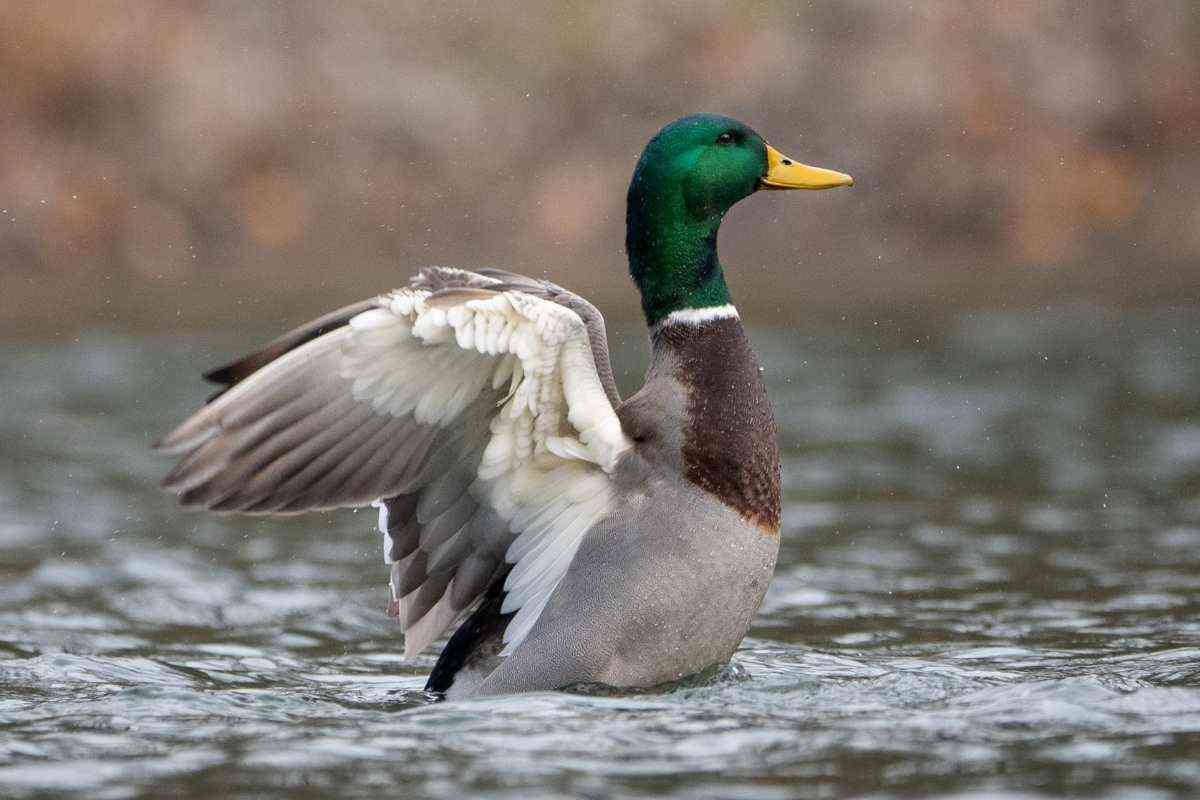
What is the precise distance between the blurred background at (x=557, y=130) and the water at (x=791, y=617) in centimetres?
570

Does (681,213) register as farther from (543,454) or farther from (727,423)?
(543,454)

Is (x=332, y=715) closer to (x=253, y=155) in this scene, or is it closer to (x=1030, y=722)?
(x=1030, y=722)

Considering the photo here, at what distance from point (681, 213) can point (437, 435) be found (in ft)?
3.27

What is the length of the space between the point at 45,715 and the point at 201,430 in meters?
0.93

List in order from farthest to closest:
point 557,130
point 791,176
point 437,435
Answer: point 557,130 → point 791,176 → point 437,435

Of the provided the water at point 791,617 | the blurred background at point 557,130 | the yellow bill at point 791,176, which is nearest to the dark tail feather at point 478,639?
the water at point 791,617

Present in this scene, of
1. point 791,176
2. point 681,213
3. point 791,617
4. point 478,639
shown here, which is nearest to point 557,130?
point 791,617

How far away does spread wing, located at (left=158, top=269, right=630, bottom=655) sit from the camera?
15.8 feet

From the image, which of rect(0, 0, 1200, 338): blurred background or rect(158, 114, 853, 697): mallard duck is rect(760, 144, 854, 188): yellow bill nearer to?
rect(158, 114, 853, 697): mallard duck

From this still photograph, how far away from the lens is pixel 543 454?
17.0 ft

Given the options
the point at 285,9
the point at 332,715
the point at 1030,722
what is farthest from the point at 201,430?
the point at 285,9

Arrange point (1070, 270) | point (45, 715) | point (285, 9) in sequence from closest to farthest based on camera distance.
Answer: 1. point (45, 715)
2. point (1070, 270)
3. point (285, 9)

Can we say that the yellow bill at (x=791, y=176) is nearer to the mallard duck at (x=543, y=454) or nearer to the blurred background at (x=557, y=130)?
the mallard duck at (x=543, y=454)

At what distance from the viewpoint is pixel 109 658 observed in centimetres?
634
